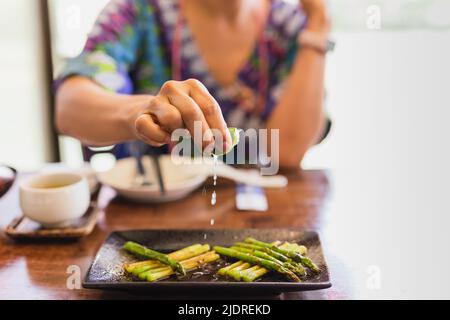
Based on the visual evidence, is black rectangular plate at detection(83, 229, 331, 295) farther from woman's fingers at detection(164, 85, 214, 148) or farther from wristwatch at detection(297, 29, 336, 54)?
wristwatch at detection(297, 29, 336, 54)

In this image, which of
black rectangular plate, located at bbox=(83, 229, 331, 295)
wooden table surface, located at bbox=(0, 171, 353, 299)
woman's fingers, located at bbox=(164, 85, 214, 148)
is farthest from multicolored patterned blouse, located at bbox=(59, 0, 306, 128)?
woman's fingers, located at bbox=(164, 85, 214, 148)

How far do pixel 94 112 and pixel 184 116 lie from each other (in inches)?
22.8

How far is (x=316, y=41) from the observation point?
185cm

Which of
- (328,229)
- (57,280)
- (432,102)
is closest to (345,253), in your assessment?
(328,229)

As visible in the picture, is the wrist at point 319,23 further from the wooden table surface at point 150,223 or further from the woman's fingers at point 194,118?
the woman's fingers at point 194,118

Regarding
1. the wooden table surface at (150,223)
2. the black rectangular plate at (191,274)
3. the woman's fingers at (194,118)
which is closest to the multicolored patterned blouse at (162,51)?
the wooden table surface at (150,223)

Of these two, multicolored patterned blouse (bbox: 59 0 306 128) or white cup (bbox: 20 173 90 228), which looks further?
multicolored patterned blouse (bbox: 59 0 306 128)

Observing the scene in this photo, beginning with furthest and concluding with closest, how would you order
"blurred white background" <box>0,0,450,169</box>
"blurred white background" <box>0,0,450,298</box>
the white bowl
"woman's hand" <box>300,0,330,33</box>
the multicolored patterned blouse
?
"blurred white background" <box>0,0,450,169</box> → "woman's hand" <box>300,0,330,33</box> → the multicolored patterned blouse → "blurred white background" <box>0,0,450,298</box> → the white bowl

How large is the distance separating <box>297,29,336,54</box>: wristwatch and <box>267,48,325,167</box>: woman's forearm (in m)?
0.02

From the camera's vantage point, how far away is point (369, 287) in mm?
915

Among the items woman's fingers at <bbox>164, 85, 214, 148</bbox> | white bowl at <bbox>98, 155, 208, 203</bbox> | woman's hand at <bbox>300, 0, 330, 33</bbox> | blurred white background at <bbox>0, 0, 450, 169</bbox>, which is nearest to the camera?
woman's fingers at <bbox>164, 85, 214, 148</bbox>

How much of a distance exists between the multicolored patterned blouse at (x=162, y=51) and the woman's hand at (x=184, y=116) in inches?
28.2

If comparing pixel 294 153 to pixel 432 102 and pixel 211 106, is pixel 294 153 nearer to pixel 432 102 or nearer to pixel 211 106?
pixel 211 106

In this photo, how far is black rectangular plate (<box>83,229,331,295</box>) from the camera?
868mm
